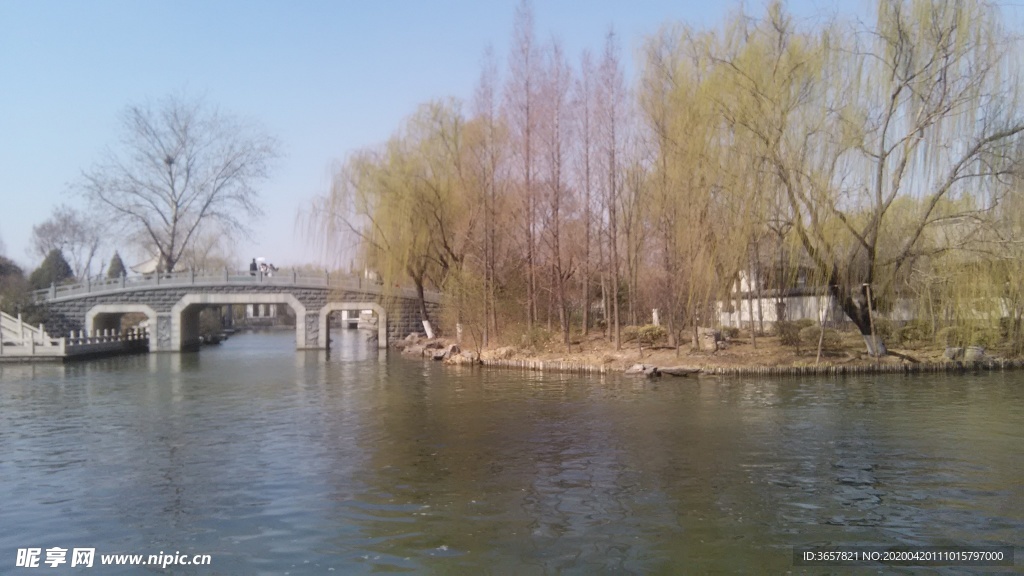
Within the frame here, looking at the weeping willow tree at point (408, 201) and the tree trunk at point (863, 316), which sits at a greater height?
the weeping willow tree at point (408, 201)

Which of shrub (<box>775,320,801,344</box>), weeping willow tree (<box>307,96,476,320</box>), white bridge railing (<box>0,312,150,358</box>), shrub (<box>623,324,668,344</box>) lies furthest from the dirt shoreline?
white bridge railing (<box>0,312,150,358</box>)

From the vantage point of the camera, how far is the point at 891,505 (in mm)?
6305

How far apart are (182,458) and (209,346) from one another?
29.1 m

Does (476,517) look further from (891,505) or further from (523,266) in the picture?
(523,266)

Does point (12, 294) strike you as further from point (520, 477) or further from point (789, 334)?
point (520, 477)

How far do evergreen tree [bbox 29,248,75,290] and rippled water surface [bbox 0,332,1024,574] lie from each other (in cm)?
2776

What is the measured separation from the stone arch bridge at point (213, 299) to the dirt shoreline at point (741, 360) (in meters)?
10.8

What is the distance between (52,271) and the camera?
39.4 metres

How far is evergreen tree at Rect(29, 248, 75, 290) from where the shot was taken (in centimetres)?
3738

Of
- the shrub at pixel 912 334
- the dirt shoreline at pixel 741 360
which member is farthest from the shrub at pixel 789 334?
the shrub at pixel 912 334

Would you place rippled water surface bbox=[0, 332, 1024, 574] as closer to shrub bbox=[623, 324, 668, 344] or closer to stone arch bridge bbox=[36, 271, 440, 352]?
shrub bbox=[623, 324, 668, 344]

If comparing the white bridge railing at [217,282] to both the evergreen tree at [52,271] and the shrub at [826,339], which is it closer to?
the evergreen tree at [52,271]

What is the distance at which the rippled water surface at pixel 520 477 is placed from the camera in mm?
5430

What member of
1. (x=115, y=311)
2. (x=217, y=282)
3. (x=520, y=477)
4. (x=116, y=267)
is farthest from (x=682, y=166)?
(x=116, y=267)
